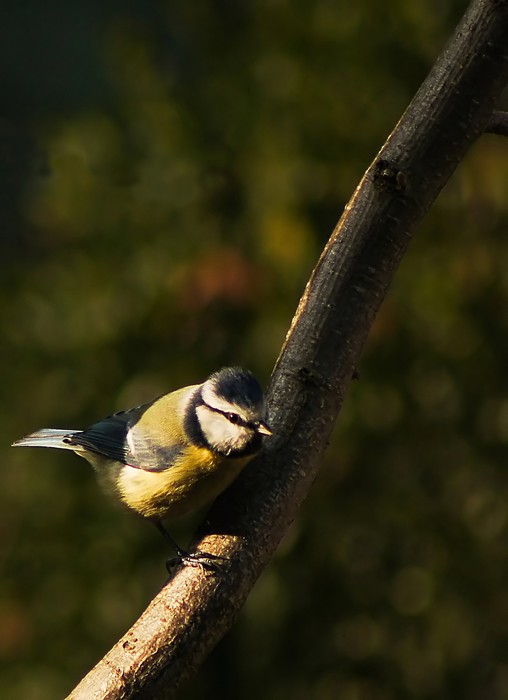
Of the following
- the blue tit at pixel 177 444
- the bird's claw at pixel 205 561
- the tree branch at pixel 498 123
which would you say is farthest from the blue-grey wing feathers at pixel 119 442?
the tree branch at pixel 498 123

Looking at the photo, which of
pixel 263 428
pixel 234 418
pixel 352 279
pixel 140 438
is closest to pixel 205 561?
pixel 263 428

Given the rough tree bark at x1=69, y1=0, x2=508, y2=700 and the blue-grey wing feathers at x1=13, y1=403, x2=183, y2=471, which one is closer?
the rough tree bark at x1=69, y1=0, x2=508, y2=700

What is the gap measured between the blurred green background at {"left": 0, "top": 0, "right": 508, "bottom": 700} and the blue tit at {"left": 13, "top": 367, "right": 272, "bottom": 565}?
29 cm

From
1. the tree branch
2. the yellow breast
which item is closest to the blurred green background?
the yellow breast

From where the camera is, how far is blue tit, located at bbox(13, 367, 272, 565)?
1740mm

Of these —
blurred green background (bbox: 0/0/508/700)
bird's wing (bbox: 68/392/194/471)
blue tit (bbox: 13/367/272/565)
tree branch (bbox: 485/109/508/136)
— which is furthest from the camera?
blurred green background (bbox: 0/0/508/700)

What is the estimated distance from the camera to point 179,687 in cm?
127

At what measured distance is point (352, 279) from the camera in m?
1.62

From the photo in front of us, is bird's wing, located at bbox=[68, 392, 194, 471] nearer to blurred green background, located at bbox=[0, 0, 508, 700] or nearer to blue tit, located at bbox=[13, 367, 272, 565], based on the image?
blue tit, located at bbox=[13, 367, 272, 565]

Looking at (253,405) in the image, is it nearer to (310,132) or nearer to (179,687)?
(179,687)

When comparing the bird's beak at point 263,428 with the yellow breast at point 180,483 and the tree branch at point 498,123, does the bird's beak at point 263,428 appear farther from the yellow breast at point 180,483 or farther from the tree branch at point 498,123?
the tree branch at point 498,123

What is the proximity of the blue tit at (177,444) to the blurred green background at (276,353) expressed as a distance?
0.95ft

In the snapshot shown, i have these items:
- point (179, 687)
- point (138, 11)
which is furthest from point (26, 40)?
point (179, 687)

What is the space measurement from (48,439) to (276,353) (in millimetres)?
573
